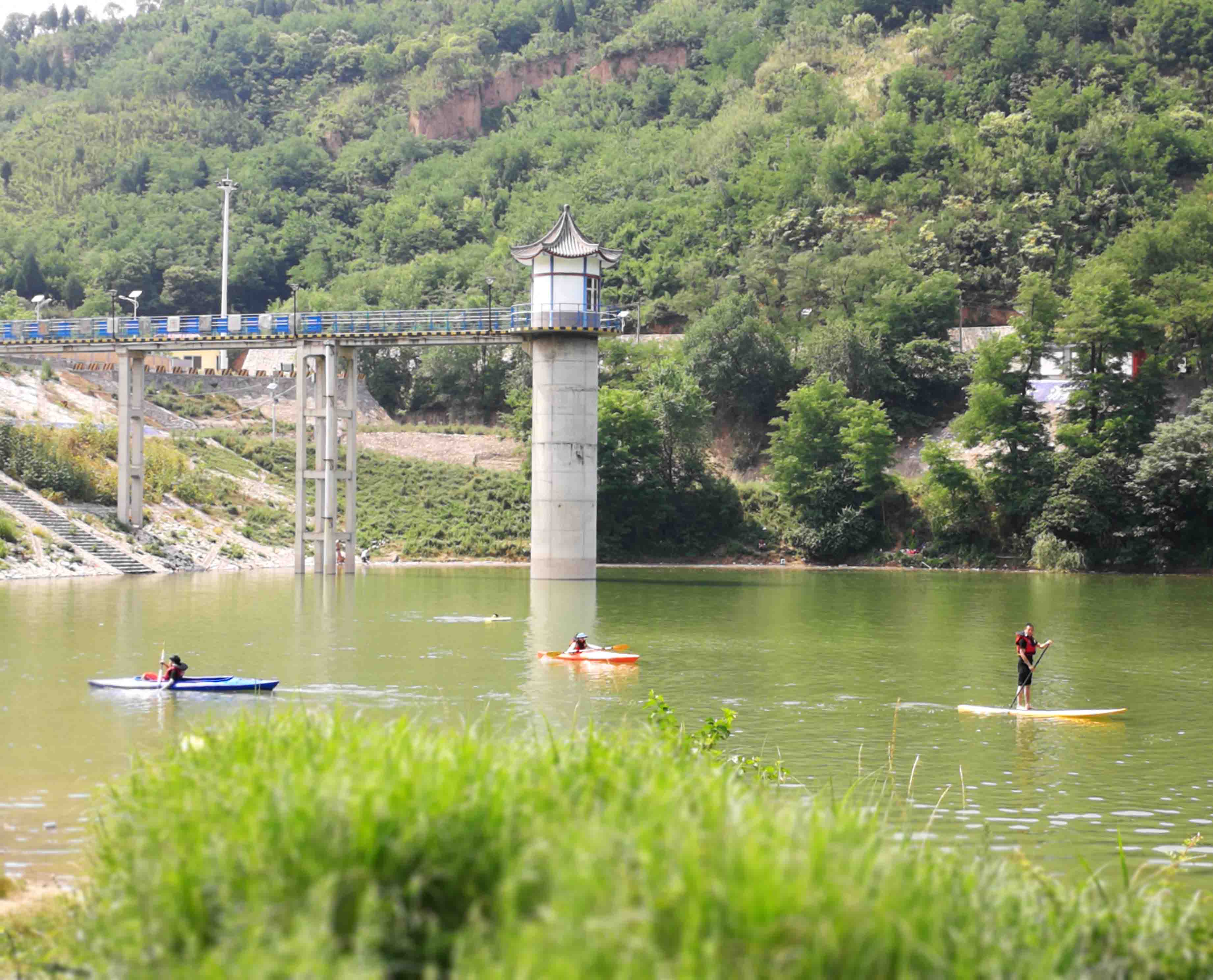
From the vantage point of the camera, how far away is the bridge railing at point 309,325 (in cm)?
6059

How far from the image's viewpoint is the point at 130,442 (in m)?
66.9

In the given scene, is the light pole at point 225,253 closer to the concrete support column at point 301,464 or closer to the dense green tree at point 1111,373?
the concrete support column at point 301,464

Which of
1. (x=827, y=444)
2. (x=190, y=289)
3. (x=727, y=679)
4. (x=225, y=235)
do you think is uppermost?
(x=190, y=289)

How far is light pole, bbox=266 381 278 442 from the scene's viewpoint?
84188 mm

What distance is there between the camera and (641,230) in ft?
385

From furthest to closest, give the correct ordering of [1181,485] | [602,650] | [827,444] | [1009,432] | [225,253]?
1. [225,253]
2. [827,444]
3. [1009,432]
4. [1181,485]
5. [602,650]

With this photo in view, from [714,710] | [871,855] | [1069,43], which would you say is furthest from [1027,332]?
[871,855]

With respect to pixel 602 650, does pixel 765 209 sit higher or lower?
higher

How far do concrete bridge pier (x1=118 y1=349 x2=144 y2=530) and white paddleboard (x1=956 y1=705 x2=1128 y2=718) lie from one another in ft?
154

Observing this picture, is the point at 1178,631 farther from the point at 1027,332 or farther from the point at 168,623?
the point at 1027,332

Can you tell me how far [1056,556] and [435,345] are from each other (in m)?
30.6

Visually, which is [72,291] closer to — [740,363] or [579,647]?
[740,363]

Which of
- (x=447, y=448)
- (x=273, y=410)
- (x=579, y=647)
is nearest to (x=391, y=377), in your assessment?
(x=273, y=410)

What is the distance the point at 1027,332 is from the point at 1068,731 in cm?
5385
